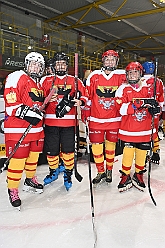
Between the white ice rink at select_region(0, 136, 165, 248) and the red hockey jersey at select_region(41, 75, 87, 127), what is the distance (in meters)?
0.65

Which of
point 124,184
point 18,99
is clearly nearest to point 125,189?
point 124,184

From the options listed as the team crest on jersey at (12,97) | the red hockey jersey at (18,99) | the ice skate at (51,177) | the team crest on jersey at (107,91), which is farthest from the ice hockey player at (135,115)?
the team crest on jersey at (12,97)

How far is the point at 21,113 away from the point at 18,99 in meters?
0.13

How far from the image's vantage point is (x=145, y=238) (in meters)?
1.60

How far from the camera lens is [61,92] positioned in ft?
7.66

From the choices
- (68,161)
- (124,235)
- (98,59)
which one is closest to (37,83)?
(68,161)

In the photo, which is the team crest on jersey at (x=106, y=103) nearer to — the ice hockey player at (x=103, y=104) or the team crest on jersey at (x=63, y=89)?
the ice hockey player at (x=103, y=104)

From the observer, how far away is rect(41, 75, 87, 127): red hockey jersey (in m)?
2.34

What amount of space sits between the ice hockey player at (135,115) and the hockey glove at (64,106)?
1.40 ft

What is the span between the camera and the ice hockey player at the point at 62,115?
7.59ft

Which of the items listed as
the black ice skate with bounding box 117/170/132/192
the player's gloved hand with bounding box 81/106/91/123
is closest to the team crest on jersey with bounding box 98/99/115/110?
the player's gloved hand with bounding box 81/106/91/123

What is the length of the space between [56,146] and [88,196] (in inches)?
21.1

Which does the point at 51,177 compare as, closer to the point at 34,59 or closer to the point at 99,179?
the point at 99,179

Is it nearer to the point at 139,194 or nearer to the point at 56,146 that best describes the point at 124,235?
the point at 139,194
